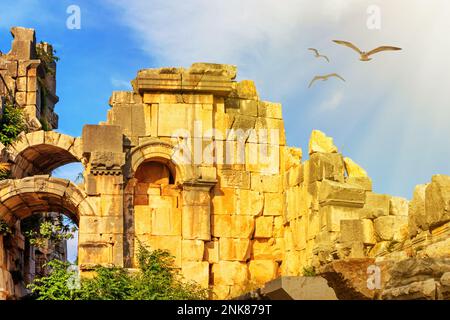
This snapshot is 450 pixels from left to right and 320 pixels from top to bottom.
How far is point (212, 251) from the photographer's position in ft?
71.3

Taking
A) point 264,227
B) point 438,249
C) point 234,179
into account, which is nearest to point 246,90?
point 234,179

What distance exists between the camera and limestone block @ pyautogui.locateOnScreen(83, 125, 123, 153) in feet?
70.0

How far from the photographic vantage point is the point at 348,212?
64.5ft

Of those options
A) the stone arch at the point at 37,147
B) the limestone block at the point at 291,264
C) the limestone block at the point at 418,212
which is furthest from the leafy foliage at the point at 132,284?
the limestone block at the point at 418,212

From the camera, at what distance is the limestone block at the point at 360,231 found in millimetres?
17859

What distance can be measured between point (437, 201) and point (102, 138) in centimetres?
1044

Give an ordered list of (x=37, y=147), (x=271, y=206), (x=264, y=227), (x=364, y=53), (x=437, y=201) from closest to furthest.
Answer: (x=437, y=201)
(x=364, y=53)
(x=264, y=227)
(x=271, y=206)
(x=37, y=147)

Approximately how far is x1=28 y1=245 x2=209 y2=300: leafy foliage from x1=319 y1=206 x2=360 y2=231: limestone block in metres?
3.02

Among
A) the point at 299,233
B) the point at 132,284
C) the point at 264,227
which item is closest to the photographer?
the point at 132,284

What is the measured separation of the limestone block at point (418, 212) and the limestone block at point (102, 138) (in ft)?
30.2

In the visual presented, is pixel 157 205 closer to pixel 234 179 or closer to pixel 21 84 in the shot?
pixel 234 179

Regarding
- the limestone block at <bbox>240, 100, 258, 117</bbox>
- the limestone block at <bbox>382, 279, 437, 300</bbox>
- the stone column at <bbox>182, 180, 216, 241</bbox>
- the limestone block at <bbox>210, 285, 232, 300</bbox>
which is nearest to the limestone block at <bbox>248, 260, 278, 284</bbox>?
the limestone block at <bbox>210, 285, 232, 300</bbox>

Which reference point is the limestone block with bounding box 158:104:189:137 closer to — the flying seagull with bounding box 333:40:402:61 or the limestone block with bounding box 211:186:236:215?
the limestone block with bounding box 211:186:236:215

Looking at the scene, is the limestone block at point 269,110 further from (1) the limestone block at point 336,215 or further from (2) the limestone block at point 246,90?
(1) the limestone block at point 336,215
